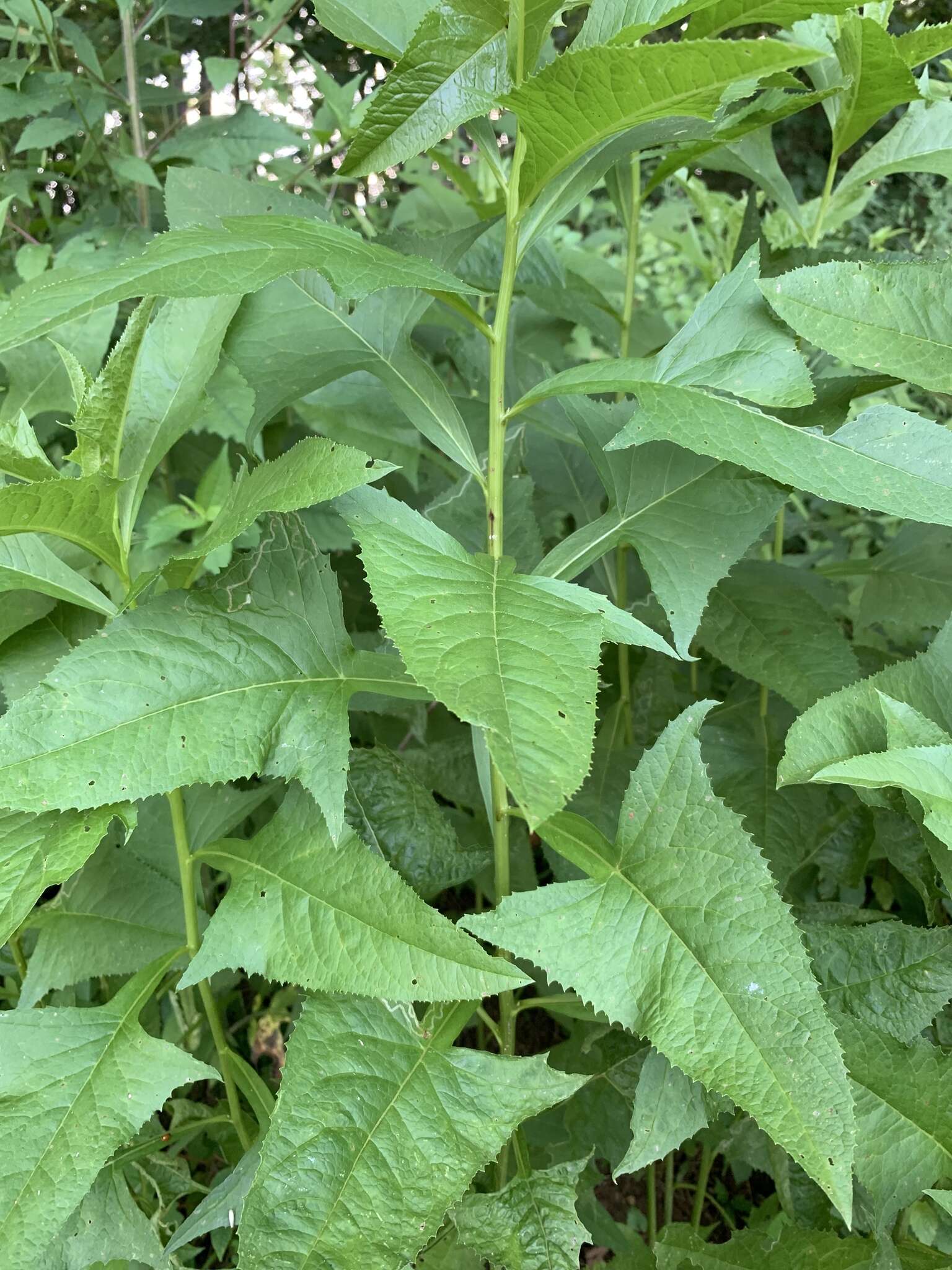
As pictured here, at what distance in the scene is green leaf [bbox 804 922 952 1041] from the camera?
30.5 inches

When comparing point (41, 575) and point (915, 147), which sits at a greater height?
point (915, 147)

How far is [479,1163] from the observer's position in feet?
2.19

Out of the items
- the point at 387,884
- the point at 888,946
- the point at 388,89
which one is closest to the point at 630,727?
the point at 888,946

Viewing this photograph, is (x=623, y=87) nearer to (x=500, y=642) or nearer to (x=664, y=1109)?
(x=500, y=642)

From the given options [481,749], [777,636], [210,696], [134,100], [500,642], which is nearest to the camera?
[500,642]

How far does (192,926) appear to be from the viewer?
0.83 meters

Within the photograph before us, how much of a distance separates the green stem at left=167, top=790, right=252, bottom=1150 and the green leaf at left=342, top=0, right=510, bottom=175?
54 centimetres

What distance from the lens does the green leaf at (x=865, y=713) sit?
735 millimetres

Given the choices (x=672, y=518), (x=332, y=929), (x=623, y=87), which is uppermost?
(x=623, y=87)

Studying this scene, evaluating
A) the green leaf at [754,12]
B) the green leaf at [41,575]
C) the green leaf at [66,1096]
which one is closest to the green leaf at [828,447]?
the green leaf at [754,12]

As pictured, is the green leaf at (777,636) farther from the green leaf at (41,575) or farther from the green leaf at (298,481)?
the green leaf at (41,575)

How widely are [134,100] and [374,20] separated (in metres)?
0.85

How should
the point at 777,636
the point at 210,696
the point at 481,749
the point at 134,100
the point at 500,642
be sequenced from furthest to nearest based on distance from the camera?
the point at 134,100 → the point at 777,636 → the point at 481,749 → the point at 210,696 → the point at 500,642

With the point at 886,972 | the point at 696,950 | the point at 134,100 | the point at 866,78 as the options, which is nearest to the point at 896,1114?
the point at 886,972
